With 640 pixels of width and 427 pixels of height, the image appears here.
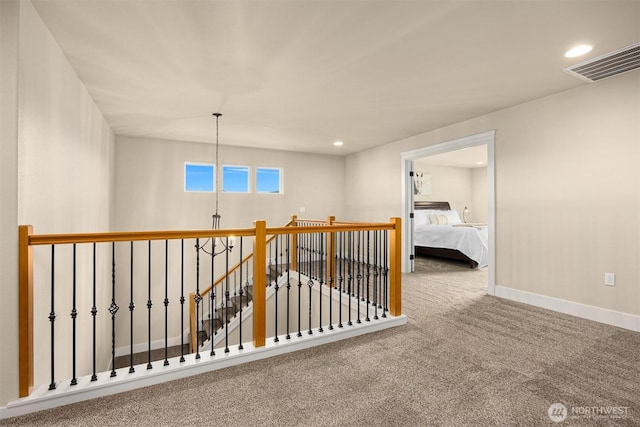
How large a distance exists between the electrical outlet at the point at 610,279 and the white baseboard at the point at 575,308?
0.26m

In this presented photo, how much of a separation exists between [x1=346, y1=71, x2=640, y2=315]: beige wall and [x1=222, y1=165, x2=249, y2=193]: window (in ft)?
13.6

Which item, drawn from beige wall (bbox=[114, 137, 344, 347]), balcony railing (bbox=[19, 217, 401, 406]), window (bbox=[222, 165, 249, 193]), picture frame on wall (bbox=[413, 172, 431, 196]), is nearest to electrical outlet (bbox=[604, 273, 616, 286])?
balcony railing (bbox=[19, 217, 401, 406])

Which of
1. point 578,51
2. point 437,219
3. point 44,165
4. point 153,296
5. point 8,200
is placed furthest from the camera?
point 437,219

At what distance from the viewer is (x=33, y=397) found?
169 centimetres

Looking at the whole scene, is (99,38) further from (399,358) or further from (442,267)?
(442,267)

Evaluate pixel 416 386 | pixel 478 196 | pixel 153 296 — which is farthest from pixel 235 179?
pixel 478 196

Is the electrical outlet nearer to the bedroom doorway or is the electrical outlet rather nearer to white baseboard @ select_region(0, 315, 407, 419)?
the bedroom doorway

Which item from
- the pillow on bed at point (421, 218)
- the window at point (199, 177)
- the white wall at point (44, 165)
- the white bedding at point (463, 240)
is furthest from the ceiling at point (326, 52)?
the pillow on bed at point (421, 218)

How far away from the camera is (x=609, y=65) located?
2.67 meters

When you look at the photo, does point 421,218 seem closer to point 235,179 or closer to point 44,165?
point 235,179

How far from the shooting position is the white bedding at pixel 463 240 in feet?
19.5

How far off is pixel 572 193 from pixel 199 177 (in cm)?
570

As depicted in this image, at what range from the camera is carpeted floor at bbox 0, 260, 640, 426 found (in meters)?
1.65

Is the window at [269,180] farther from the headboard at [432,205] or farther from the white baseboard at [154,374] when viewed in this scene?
the white baseboard at [154,374]
